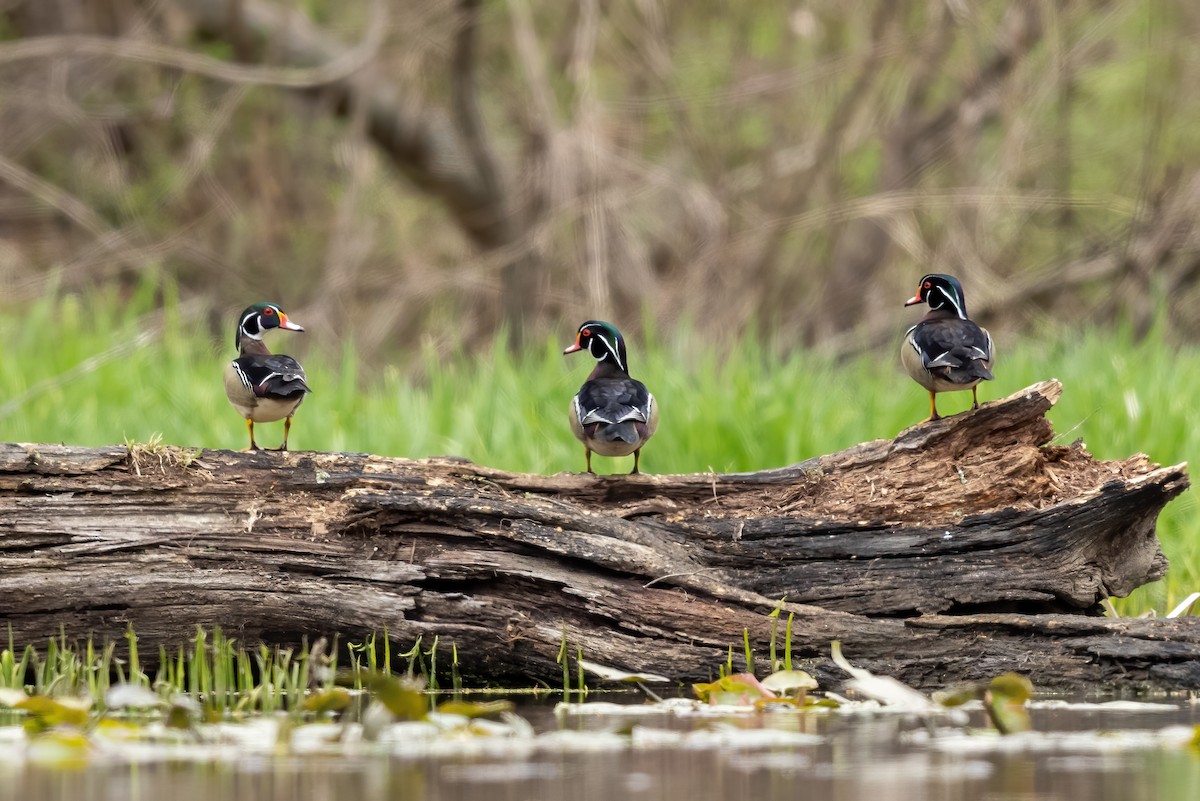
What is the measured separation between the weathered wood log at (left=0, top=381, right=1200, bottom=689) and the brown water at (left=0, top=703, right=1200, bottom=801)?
99cm

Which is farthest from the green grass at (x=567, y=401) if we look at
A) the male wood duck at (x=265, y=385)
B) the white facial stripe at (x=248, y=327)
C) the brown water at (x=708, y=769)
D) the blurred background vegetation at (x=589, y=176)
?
the brown water at (x=708, y=769)

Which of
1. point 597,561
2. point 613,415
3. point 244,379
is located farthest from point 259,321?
point 597,561

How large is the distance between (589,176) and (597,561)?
8.64 m

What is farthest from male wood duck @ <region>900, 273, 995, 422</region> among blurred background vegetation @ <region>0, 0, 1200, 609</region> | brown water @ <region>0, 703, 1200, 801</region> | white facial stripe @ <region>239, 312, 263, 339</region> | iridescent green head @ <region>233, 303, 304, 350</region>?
blurred background vegetation @ <region>0, 0, 1200, 609</region>

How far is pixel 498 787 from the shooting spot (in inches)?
142

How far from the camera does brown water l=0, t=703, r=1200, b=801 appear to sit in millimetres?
3500

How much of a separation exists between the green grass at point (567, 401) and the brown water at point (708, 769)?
3.43 meters

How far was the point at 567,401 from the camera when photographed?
9.66 meters

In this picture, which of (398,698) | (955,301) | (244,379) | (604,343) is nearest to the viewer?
(398,698)

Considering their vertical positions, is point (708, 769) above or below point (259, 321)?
below

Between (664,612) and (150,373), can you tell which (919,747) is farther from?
(150,373)

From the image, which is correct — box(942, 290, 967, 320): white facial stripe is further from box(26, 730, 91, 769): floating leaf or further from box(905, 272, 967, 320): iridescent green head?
box(26, 730, 91, 769): floating leaf

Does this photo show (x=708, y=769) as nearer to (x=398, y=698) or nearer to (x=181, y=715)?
(x=398, y=698)

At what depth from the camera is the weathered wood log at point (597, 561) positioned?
564 centimetres
